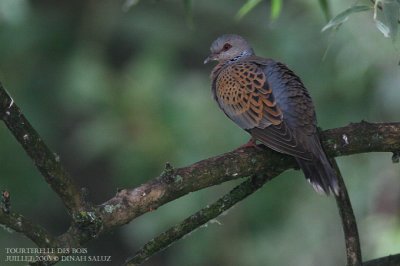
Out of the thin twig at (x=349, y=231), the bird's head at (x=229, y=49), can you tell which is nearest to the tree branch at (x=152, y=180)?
the thin twig at (x=349, y=231)

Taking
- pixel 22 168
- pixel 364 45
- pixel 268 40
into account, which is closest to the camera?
pixel 364 45

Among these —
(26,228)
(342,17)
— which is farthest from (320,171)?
(26,228)

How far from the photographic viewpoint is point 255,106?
4812 millimetres

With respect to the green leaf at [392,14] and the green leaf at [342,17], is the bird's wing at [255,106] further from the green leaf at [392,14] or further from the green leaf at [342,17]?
the green leaf at [392,14]

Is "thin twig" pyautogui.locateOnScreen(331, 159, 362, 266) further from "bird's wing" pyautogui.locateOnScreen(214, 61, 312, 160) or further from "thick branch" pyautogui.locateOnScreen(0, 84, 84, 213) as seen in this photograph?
"thick branch" pyautogui.locateOnScreen(0, 84, 84, 213)

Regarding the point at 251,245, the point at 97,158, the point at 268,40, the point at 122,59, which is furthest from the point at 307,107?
the point at 122,59

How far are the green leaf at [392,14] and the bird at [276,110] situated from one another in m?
1.00

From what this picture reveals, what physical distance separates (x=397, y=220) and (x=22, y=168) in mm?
3871

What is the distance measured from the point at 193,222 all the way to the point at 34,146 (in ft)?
2.71

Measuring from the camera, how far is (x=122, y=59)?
399 inches

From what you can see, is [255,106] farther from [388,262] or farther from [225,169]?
[388,262]

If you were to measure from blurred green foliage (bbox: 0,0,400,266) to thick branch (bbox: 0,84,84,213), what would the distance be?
2.54 metres

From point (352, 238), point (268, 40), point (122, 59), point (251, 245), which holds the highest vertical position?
point (122, 59)

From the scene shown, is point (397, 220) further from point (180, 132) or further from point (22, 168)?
point (22, 168)
